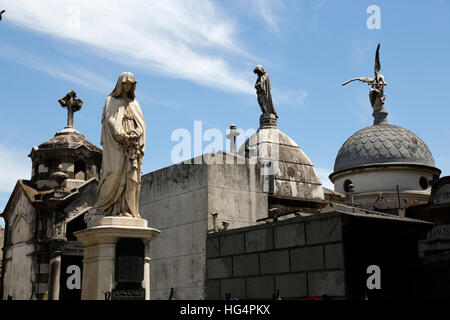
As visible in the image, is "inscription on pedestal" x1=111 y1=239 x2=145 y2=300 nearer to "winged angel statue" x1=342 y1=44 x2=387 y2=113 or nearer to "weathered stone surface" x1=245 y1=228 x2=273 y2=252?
"weathered stone surface" x1=245 y1=228 x2=273 y2=252

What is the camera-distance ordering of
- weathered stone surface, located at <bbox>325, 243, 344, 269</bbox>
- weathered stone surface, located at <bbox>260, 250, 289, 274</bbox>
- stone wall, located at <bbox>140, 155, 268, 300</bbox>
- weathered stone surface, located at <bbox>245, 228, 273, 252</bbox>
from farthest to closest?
stone wall, located at <bbox>140, 155, 268, 300</bbox> < weathered stone surface, located at <bbox>245, 228, 273, 252</bbox> < weathered stone surface, located at <bbox>260, 250, 289, 274</bbox> < weathered stone surface, located at <bbox>325, 243, 344, 269</bbox>

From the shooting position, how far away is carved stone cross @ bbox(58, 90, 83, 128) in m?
24.8

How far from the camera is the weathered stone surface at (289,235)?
56.3 feet

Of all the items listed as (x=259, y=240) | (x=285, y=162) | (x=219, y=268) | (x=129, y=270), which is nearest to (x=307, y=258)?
(x=259, y=240)

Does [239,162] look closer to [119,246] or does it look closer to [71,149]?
[71,149]

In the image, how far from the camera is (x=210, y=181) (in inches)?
794

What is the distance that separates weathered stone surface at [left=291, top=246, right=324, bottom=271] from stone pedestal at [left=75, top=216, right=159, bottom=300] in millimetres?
7712

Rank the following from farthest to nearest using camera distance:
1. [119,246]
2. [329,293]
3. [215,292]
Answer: [215,292]
[329,293]
[119,246]

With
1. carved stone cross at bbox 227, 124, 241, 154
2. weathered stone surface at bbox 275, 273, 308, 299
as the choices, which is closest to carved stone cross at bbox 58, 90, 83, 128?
carved stone cross at bbox 227, 124, 241, 154

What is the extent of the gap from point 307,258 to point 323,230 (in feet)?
3.24

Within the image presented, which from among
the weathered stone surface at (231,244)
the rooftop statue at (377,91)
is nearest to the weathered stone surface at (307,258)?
the weathered stone surface at (231,244)
